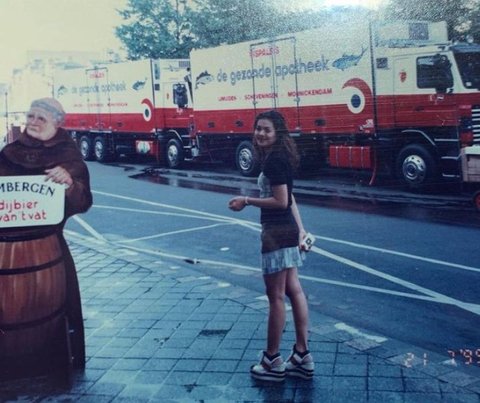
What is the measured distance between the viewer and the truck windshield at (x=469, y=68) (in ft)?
36.9

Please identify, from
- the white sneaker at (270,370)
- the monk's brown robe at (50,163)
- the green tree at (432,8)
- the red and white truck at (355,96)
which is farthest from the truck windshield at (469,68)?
the monk's brown robe at (50,163)

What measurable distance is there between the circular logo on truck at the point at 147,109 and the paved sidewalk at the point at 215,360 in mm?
12239

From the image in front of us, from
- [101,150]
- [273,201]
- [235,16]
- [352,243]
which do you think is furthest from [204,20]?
[101,150]

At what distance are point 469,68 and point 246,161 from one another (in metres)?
4.71

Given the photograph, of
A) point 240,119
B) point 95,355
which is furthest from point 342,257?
point 240,119

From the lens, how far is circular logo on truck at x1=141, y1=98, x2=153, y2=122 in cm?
1767

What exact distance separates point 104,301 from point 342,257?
252 cm

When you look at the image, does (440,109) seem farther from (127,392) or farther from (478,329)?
(127,392)

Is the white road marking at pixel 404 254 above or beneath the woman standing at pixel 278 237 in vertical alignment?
beneath

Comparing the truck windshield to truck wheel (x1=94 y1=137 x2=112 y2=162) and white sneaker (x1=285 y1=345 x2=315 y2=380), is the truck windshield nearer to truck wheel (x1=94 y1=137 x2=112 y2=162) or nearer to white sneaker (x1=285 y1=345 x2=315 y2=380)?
truck wheel (x1=94 y1=137 x2=112 y2=162)

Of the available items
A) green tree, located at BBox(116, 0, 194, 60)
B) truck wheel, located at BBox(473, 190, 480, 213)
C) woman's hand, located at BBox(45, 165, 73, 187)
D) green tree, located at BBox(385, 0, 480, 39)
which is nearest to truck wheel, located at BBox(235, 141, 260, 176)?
green tree, located at BBox(116, 0, 194, 60)

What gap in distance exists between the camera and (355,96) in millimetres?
11953

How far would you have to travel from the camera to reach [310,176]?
12.7 metres

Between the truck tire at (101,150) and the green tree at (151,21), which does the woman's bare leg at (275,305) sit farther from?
the truck tire at (101,150)
